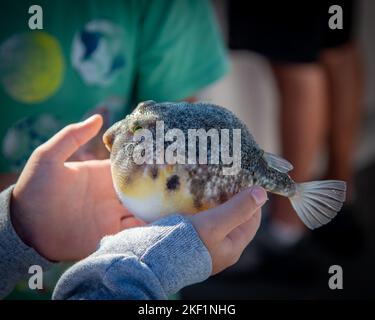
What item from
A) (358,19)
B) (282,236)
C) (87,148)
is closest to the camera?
(87,148)

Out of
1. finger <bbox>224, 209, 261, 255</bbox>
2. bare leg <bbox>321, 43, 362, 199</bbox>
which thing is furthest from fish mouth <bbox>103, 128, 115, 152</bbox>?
bare leg <bbox>321, 43, 362, 199</bbox>

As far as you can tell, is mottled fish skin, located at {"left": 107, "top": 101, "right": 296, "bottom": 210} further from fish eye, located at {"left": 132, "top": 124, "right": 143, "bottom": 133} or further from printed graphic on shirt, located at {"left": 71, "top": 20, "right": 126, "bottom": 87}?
printed graphic on shirt, located at {"left": 71, "top": 20, "right": 126, "bottom": 87}

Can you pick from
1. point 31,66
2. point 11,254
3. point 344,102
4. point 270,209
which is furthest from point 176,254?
point 344,102

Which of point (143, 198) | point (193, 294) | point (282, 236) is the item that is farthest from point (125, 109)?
point (282, 236)

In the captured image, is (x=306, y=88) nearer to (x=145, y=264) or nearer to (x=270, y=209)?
(x=270, y=209)

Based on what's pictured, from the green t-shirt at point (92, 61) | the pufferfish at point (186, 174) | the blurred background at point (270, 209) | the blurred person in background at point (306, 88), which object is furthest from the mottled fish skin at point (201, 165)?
the blurred background at point (270, 209)

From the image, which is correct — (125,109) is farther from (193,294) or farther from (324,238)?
(324,238)
